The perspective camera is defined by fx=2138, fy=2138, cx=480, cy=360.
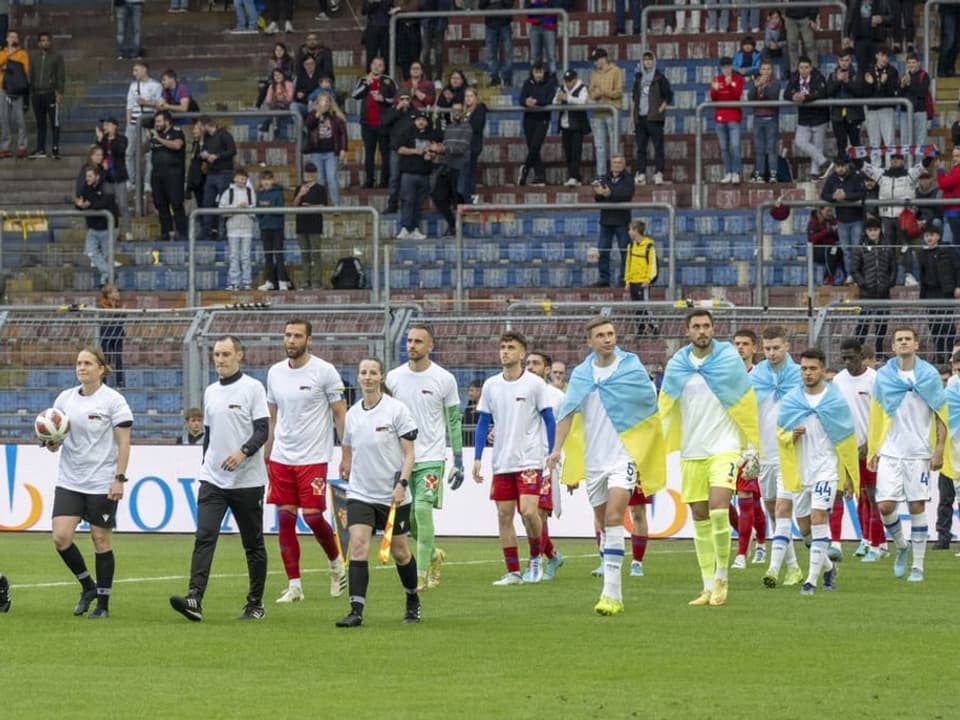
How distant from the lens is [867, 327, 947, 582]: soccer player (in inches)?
819

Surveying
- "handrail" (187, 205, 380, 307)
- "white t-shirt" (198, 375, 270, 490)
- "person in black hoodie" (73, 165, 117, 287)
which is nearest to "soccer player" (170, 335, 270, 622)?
"white t-shirt" (198, 375, 270, 490)

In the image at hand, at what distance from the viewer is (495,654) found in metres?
14.1

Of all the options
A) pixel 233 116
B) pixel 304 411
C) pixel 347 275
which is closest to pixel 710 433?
pixel 304 411

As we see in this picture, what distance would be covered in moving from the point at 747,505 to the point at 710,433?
3808 mm

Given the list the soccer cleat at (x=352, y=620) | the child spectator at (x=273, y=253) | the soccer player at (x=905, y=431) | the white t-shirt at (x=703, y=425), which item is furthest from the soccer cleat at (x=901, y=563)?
the child spectator at (x=273, y=253)

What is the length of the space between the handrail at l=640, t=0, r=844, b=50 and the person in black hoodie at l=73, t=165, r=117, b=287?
31.7ft

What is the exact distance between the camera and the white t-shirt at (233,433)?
1642cm

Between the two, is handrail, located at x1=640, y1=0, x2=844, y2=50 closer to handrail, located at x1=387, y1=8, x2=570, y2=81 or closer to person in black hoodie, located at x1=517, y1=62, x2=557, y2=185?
handrail, located at x1=387, y1=8, x2=570, y2=81

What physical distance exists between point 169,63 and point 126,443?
24349 millimetres

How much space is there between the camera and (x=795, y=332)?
86.3ft

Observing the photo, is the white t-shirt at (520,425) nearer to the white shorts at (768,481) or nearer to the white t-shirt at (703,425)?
the white t-shirt at (703,425)

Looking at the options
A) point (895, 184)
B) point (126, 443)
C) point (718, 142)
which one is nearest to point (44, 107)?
point (718, 142)

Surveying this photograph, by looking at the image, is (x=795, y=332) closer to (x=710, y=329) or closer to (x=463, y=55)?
(x=710, y=329)

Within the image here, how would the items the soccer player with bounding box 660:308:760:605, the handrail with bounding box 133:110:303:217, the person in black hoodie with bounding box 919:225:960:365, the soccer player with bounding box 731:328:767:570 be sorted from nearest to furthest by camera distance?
the soccer player with bounding box 660:308:760:605 < the soccer player with bounding box 731:328:767:570 < the person in black hoodie with bounding box 919:225:960:365 < the handrail with bounding box 133:110:303:217
